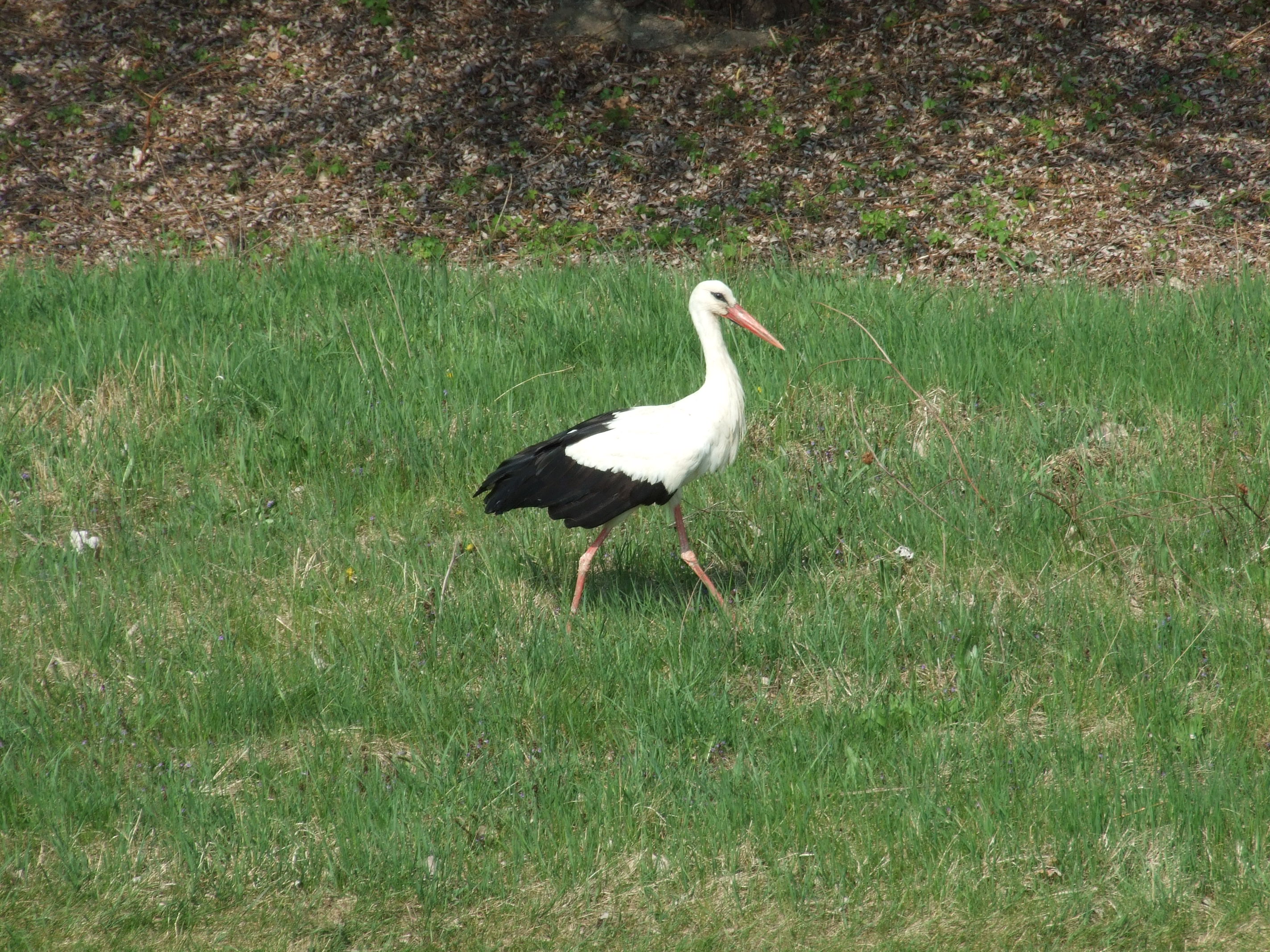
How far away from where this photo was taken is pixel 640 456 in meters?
4.71

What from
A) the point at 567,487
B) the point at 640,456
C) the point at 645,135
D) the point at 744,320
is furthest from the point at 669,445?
the point at 645,135

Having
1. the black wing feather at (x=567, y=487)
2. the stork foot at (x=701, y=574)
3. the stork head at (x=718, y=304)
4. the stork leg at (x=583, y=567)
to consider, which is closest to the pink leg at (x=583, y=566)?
the stork leg at (x=583, y=567)

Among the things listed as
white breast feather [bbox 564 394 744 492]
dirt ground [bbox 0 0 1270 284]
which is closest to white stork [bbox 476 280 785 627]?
white breast feather [bbox 564 394 744 492]

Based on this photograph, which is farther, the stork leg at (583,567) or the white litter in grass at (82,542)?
the white litter in grass at (82,542)

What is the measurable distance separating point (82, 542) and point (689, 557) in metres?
2.72

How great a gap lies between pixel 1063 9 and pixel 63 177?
9.69m

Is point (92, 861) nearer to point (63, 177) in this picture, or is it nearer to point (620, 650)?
point (620, 650)

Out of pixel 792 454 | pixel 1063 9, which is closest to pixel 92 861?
pixel 792 454

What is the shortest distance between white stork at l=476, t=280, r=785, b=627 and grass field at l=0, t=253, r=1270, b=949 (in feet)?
1.35

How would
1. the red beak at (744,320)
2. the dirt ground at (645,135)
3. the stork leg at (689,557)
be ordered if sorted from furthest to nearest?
the dirt ground at (645,135) < the red beak at (744,320) < the stork leg at (689,557)

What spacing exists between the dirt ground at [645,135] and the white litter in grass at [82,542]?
4018 mm

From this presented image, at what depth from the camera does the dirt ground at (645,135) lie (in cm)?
1010

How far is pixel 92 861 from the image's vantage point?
360 centimetres

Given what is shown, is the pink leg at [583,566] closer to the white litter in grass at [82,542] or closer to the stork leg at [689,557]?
the stork leg at [689,557]
